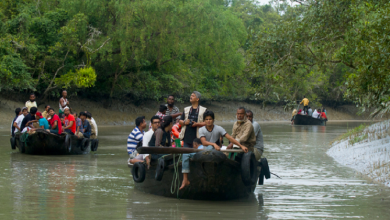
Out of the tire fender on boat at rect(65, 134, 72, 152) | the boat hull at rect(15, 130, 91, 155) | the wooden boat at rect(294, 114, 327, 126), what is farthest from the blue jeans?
the wooden boat at rect(294, 114, 327, 126)

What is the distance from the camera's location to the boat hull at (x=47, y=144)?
47.7 ft

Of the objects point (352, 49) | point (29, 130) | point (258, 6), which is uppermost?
point (258, 6)

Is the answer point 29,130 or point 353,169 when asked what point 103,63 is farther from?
point 353,169

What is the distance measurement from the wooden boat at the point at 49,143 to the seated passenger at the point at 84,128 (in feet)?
1.02

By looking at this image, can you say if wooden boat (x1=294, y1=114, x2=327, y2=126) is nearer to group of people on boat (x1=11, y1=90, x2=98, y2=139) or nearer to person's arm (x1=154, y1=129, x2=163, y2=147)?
group of people on boat (x1=11, y1=90, x2=98, y2=139)

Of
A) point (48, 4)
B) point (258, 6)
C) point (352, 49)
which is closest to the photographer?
point (352, 49)

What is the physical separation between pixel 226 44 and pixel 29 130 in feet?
81.3

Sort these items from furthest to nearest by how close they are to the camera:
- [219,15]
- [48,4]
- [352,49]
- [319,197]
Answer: [219,15]
[48,4]
[352,49]
[319,197]

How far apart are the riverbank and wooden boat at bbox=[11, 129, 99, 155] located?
26.5 feet

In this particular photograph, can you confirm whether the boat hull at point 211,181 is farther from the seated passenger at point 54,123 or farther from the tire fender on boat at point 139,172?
the seated passenger at point 54,123

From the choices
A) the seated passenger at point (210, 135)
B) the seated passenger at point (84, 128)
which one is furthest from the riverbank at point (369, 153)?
the seated passenger at point (84, 128)

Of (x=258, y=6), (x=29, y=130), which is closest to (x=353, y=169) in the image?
(x=29, y=130)

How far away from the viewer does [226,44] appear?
37.4 m

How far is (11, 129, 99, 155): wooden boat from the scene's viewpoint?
14.6 meters
